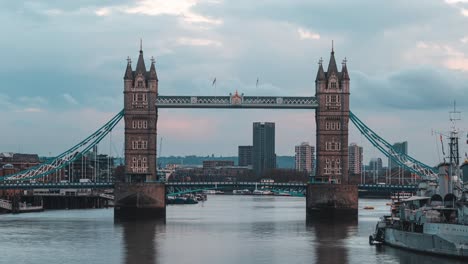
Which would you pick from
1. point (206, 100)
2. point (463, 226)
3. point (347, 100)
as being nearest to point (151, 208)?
point (206, 100)

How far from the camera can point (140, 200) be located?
4579 inches

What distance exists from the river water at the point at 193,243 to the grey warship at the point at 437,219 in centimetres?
90

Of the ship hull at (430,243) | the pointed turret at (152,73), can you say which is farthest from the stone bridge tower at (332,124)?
the ship hull at (430,243)

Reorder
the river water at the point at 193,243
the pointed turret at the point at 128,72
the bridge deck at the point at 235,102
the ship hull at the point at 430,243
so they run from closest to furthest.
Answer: the ship hull at the point at 430,243 < the river water at the point at 193,243 < the bridge deck at the point at 235,102 < the pointed turret at the point at 128,72

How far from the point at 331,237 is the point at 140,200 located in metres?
33.8

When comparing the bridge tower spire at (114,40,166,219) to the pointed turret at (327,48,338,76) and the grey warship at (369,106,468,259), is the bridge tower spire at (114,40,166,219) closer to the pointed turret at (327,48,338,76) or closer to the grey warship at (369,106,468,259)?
the pointed turret at (327,48,338,76)

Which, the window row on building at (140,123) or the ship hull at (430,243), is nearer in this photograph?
the ship hull at (430,243)

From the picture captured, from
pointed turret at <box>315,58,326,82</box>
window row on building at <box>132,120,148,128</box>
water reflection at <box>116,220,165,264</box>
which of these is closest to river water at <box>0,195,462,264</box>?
water reflection at <box>116,220,165,264</box>

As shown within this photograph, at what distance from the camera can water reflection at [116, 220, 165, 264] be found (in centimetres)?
7008

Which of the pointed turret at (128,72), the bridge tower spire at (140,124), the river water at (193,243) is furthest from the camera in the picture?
the pointed turret at (128,72)

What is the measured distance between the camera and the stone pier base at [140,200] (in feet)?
380

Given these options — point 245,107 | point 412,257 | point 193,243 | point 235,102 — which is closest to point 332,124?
point 245,107

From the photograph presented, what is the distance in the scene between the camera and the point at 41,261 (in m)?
67.8

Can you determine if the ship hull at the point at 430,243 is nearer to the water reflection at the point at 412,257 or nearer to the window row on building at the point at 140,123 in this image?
the water reflection at the point at 412,257
